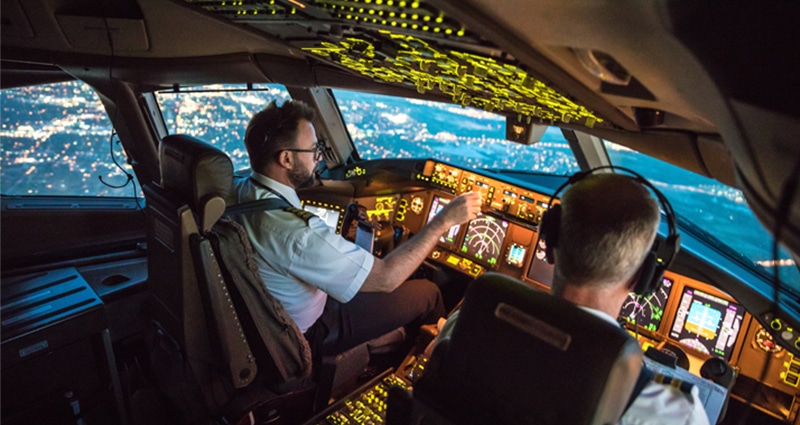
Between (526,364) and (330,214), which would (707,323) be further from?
(330,214)

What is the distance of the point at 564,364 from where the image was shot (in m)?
0.79

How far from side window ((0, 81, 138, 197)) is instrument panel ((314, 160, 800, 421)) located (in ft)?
6.63

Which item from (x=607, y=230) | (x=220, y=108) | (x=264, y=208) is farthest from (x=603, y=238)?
(x=220, y=108)

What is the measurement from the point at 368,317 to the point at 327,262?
0.51m

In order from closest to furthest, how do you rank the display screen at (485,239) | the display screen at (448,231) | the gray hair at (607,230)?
the gray hair at (607,230)
the display screen at (485,239)
the display screen at (448,231)

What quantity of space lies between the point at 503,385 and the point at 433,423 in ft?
0.63

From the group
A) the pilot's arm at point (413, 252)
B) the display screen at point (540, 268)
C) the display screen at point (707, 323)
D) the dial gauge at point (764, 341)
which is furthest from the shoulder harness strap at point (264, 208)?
the dial gauge at point (764, 341)

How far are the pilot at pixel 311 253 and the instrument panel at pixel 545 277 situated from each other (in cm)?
60

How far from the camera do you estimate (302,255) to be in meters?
1.69

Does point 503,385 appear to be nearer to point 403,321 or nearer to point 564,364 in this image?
point 564,364

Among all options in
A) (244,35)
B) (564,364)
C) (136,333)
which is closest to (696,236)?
(564,364)

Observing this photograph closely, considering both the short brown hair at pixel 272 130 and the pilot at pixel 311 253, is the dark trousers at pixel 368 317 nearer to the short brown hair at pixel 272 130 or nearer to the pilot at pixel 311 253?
the pilot at pixel 311 253

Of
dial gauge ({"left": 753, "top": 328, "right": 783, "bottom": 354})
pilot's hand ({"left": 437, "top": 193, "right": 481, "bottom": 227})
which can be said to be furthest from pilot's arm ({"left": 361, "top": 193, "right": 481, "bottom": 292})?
dial gauge ({"left": 753, "top": 328, "right": 783, "bottom": 354})

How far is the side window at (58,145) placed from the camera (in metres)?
2.99
